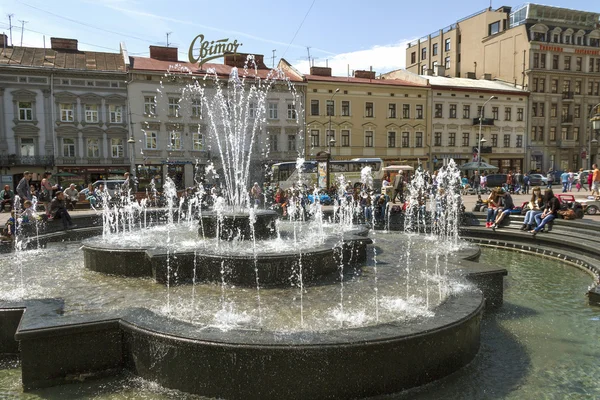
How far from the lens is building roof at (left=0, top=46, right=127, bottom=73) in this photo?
33.6 meters

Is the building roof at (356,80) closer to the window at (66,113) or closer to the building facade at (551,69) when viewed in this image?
the building facade at (551,69)

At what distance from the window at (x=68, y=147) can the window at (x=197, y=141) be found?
30.8ft

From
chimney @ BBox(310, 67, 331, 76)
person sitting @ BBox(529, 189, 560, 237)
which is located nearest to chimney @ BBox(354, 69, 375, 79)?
chimney @ BBox(310, 67, 331, 76)

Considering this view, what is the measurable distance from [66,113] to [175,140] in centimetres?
845

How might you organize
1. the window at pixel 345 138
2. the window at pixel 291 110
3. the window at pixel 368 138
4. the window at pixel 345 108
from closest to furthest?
the window at pixel 291 110 → the window at pixel 345 108 → the window at pixel 345 138 → the window at pixel 368 138

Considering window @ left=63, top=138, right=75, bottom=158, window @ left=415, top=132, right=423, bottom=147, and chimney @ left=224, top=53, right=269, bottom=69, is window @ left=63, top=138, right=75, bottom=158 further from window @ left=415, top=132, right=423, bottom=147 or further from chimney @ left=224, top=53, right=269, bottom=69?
window @ left=415, top=132, right=423, bottom=147

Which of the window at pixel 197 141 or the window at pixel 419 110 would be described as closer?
the window at pixel 197 141

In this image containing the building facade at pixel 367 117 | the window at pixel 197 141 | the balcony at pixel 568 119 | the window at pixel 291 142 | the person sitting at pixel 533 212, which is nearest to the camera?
the person sitting at pixel 533 212

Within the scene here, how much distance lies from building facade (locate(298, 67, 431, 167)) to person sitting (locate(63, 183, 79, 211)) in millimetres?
24156

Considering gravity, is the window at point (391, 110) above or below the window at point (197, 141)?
above

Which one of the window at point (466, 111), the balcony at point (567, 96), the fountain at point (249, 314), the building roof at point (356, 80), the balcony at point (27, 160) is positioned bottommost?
the fountain at point (249, 314)

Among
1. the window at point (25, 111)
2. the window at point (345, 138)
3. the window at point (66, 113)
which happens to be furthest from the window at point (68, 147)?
the window at point (345, 138)

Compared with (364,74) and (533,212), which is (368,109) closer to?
(364,74)

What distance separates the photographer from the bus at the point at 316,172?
109 ft
